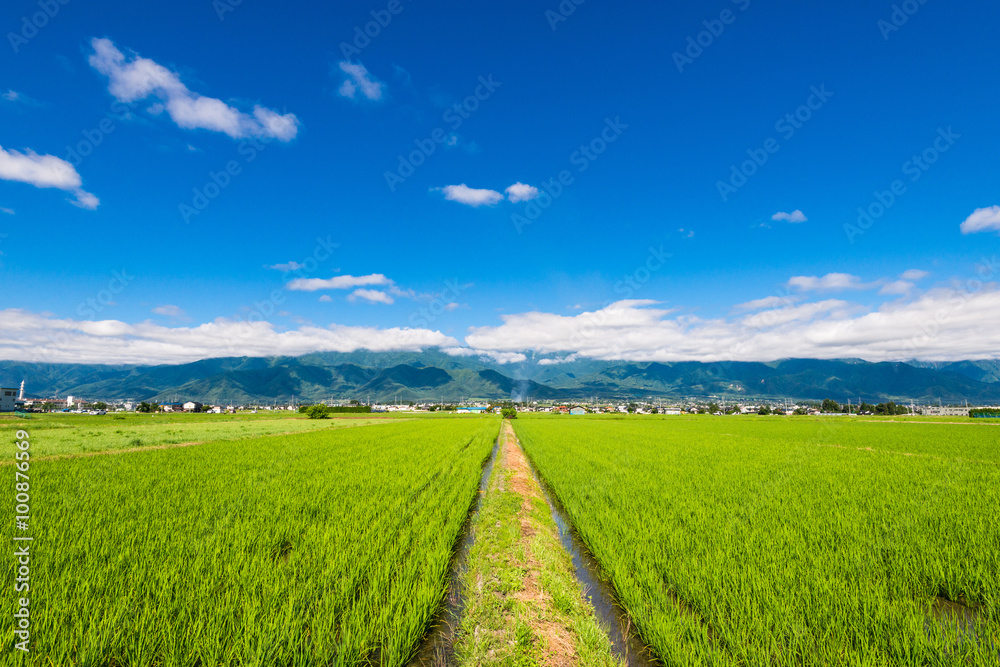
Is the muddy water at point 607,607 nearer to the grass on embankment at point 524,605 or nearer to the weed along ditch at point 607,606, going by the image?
the weed along ditch at point 607,606

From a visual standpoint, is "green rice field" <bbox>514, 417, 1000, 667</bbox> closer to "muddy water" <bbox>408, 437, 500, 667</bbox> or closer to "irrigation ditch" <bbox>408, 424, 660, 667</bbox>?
"irrigation ditch" <bbox>408, 424, 660, 667</bbox>

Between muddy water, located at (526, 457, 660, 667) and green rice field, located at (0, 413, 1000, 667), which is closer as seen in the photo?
Answer: green rice field, located at (0, 413, 1000, 667)

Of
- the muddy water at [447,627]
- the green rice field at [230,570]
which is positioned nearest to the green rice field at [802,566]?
the muddy water at [447,627]

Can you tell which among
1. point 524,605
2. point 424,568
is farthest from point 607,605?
point 424,568

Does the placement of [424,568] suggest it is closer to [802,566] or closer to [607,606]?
[607,606]

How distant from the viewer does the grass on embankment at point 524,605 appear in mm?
4508

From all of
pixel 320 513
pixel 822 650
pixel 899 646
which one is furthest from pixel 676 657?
pixel 320 513

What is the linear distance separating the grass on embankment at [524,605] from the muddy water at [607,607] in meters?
0.17

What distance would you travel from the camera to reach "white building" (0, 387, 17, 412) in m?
82.8

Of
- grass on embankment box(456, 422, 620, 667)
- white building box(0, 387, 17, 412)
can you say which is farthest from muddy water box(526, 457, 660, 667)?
white building box(0, 387, 17, 412)

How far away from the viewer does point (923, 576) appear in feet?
19.0

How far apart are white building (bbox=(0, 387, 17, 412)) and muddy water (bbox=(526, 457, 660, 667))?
12445 centimetres

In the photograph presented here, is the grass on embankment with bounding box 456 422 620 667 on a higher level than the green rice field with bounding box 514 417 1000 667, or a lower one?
lower

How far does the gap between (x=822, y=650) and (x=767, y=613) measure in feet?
2.17
